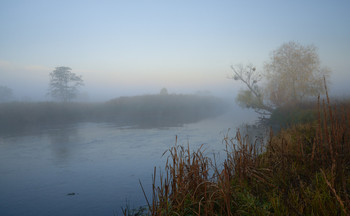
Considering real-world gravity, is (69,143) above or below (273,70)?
below

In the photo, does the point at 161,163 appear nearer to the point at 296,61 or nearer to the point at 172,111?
the point at 296,61

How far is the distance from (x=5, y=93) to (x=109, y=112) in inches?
2265

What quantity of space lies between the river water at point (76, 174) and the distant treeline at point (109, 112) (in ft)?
33.0

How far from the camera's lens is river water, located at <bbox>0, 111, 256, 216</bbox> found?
6852 millimetres

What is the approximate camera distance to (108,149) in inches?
552

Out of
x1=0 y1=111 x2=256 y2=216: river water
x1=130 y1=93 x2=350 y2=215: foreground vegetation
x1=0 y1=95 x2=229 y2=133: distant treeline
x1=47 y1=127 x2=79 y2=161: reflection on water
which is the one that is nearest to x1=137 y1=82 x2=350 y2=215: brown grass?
x1=130 y1=93 x2=350 y2=215: foreground vegetation

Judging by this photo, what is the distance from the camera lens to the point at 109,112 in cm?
3659

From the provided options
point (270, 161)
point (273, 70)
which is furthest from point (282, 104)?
point (270, 161)

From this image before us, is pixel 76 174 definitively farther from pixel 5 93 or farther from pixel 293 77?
pixel 5 93

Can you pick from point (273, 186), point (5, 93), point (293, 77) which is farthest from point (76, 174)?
point (5, 93)

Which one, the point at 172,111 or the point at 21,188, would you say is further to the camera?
the point at 172,111

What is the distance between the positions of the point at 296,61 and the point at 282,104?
16.0 feet

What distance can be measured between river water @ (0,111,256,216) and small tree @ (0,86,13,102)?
70181 mm

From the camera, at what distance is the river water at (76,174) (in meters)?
6.85
